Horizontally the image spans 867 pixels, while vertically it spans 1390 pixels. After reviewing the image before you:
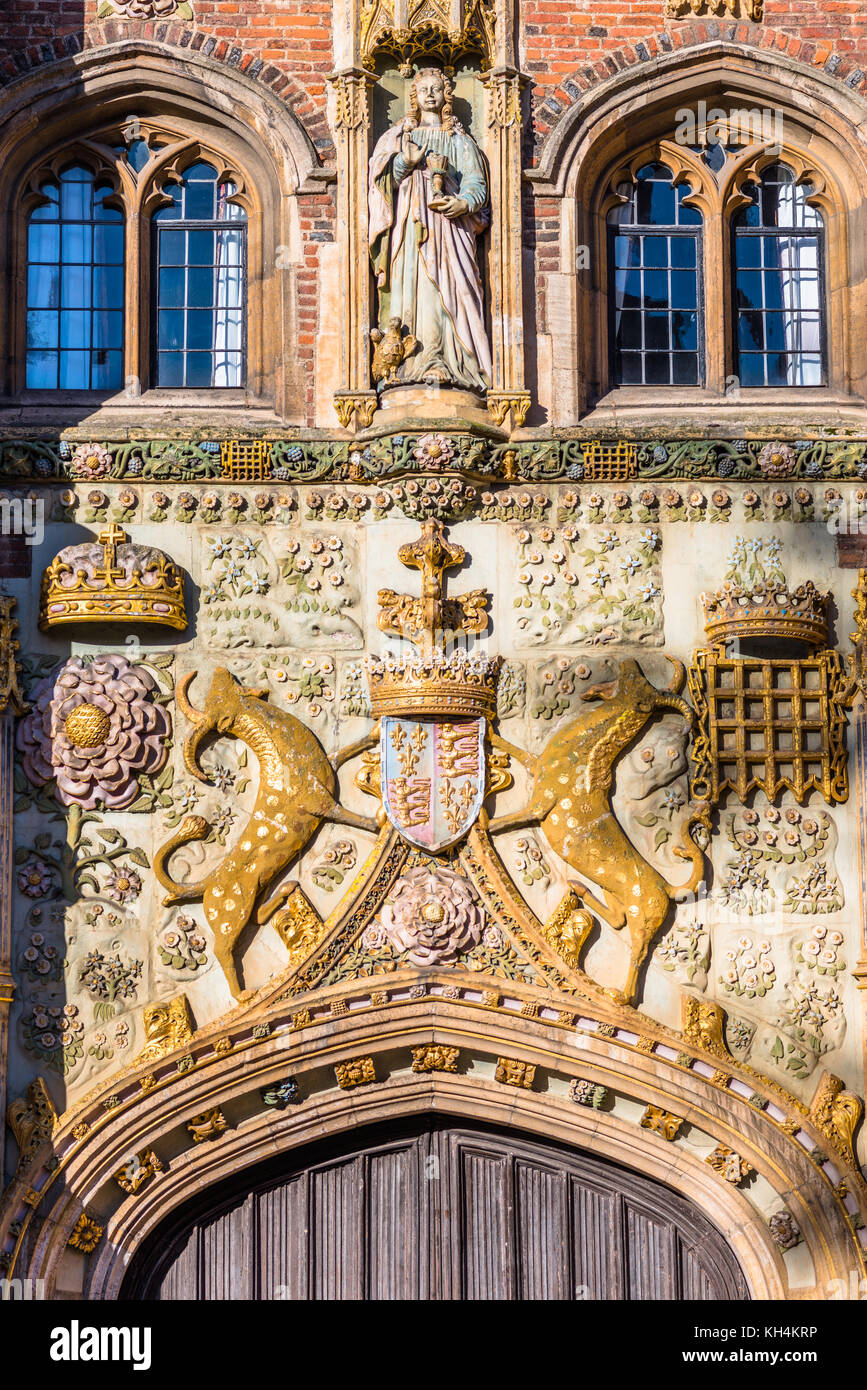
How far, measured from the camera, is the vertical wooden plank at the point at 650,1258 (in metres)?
16.3

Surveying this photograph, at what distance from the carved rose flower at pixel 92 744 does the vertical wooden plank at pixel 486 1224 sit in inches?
116

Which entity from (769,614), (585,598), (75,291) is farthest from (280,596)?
(769,614)

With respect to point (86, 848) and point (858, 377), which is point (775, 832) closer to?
point (858, 377)

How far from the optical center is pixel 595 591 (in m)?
16.6

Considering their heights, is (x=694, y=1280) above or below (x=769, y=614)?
below

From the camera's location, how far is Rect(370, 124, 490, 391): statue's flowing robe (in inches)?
659

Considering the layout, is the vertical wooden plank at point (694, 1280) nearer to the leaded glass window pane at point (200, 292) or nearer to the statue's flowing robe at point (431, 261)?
the statue's flowing robe at point (431, 261)

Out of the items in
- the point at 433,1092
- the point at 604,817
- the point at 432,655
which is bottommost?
the point at 433,1092

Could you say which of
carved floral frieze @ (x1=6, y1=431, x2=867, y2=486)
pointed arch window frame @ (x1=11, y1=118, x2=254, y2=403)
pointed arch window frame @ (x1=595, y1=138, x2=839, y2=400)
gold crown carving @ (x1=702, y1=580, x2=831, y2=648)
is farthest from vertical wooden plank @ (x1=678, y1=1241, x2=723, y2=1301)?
pointed arch window frame @ (x1=11, y1=118, x2=254, y2=403)

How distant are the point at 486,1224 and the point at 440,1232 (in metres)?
0.27

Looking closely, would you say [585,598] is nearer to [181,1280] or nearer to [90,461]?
[90,461]

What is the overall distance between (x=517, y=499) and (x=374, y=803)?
1.99m

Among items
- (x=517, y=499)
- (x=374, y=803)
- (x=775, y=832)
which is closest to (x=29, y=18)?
(x=517, y=499)

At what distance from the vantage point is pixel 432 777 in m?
16.3
